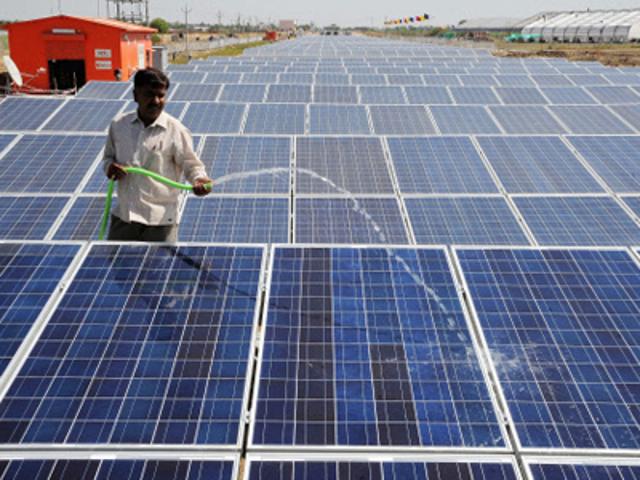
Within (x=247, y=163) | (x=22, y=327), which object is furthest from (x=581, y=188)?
(x=22, y=327)

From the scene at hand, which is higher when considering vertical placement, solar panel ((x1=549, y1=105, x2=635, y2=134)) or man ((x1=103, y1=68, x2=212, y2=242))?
man ((x1=103, y1=68, x2=212, y2=242))

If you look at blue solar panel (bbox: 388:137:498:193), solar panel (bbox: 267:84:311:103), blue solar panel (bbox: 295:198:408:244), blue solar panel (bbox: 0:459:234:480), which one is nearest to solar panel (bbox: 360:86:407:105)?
solar panel (bbox: 267:84:311:103)

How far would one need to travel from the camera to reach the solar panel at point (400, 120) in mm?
13453

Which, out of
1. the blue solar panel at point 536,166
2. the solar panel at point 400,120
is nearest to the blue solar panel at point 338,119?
the solar panel at point 400,120

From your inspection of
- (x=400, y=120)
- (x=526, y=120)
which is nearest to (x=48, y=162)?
(x=400, y=120)

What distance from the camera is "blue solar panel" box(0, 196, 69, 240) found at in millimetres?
8914

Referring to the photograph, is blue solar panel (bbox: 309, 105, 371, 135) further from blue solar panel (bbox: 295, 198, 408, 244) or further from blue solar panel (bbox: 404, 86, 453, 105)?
blue solar panel (bbox: 404, 86, 453, 105)

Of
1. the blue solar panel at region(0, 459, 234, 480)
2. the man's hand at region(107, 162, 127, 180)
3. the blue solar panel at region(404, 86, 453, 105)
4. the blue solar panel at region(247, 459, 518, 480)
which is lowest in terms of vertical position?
the blue solar panel at region(404, 86, 453, 105)

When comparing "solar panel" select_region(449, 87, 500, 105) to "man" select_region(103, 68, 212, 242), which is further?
"solar panel" select_region(449, 87, 500, 105)

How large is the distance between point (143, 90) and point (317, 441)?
→ 3729 mm

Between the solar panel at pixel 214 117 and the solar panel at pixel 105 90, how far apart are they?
449cm

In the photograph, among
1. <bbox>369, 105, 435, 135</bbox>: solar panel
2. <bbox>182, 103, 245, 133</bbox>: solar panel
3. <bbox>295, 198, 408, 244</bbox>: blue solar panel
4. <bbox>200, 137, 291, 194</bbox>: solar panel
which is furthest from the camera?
<bbox>369, 105, 435, 135</bbox>: solar panel

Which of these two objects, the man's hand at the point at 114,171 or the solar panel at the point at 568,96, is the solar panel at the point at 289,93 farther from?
the man's hand at the point at 114,171

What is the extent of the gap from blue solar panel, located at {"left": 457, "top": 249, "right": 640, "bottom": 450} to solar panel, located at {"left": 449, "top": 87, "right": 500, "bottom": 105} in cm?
1399
